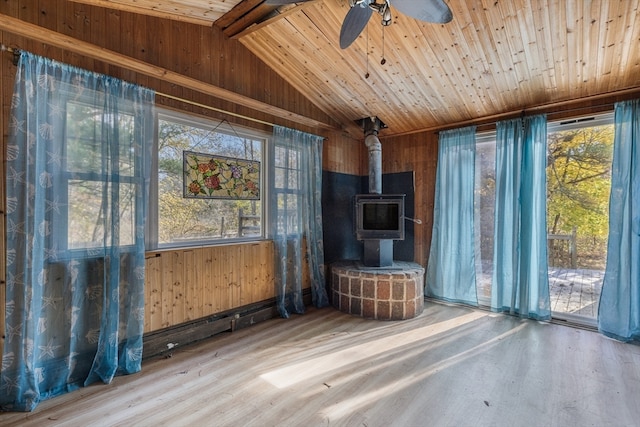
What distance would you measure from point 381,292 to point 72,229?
9.77 feet

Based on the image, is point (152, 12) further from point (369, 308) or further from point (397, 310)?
point (397, 310)

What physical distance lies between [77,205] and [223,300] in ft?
5.16

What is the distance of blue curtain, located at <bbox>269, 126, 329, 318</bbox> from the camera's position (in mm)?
3527

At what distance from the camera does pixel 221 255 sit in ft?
10.2

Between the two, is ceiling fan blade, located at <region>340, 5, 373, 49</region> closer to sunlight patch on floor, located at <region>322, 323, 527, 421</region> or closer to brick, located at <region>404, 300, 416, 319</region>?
sunlight patch on floor, located at <region>322, 323, 527, 421</region>

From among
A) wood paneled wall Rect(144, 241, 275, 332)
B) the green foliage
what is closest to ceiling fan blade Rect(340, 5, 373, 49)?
wood paneled wall Rect(144, 241, 275, 332)

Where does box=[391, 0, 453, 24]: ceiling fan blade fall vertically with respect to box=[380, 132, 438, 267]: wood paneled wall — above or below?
above

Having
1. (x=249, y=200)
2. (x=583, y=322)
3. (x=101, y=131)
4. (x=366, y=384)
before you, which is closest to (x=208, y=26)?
(x=101, y=131)

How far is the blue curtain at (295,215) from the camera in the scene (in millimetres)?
3527

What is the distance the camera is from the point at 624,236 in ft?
9.30

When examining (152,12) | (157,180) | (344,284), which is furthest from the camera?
(344,284)

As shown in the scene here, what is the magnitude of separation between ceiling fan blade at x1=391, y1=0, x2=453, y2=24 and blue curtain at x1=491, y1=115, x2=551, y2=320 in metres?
2.24

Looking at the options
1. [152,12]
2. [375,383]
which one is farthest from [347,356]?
[152,12]

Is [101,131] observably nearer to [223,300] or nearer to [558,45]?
[223,300]
